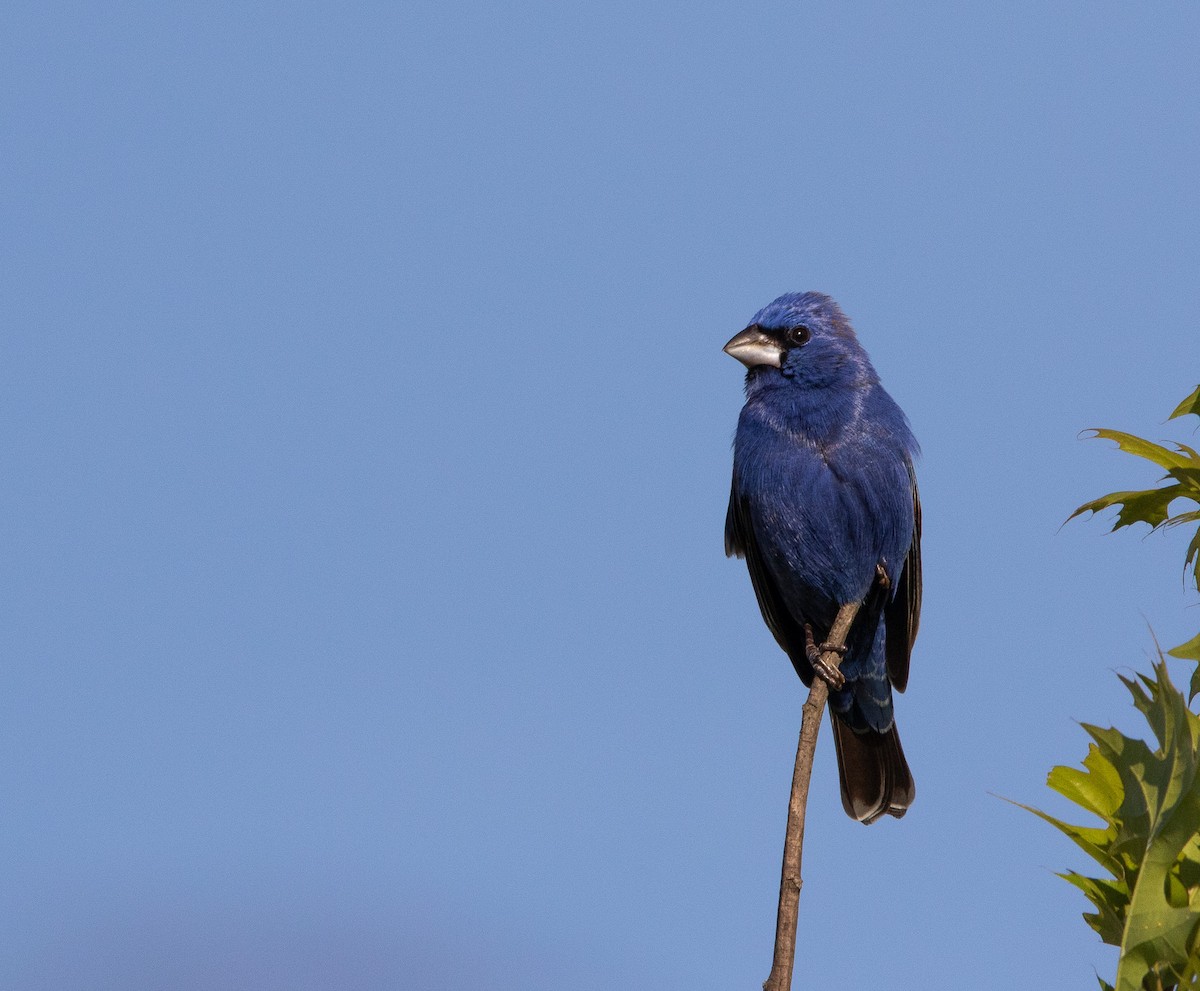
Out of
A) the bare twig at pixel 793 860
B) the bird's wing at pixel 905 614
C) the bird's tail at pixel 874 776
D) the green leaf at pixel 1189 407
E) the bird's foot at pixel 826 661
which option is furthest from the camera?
the bird's tail at pixel 874 776

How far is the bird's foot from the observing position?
4293 millimetres

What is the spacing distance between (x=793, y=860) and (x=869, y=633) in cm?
373

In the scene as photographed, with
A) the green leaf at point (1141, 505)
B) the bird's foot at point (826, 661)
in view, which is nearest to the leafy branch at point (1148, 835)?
the green leaf at point (1141, 505)

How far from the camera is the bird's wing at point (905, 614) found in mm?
6332

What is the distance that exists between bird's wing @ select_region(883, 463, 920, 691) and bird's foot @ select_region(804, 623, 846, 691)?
529 mm

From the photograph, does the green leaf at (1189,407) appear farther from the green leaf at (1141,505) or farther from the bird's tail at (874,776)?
the bird's tail at (874,776)

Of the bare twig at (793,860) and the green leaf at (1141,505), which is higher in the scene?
the green leaf at (1141,505)

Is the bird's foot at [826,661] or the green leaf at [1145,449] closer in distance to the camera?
the green leaf at [1145,449]

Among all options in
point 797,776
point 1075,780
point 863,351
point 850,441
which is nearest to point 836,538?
point 850,441

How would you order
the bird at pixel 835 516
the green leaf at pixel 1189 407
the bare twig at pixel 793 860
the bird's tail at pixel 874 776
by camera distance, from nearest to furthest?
the bare twig at pixel 793 860, the green leaf at pixel 1189 407, the bird at pixel 835 516, the bird's tail at pixel 874 776

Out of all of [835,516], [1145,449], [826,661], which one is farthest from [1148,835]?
[835,516]

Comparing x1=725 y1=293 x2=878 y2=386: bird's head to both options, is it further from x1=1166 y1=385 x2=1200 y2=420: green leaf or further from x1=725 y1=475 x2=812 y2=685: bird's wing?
x1=1166 y1=385 x2=1200 y2=420: green leaf

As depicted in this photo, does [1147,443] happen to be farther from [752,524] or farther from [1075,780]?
[752,524]

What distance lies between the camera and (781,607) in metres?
6.53
